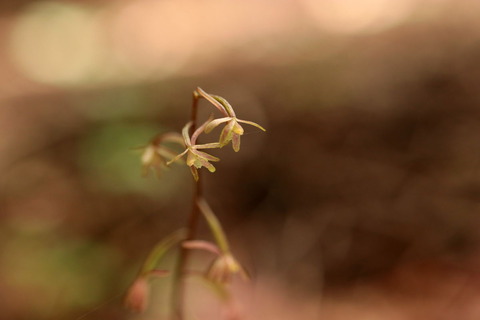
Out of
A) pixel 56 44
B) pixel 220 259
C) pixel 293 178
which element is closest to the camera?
pixel 220 259

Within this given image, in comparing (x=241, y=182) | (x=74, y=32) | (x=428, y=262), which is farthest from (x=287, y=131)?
(x=74, y=32)

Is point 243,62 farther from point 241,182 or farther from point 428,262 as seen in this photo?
point 428,262

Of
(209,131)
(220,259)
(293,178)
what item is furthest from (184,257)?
(293,178)

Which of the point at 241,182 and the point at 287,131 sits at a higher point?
the point at 287,131

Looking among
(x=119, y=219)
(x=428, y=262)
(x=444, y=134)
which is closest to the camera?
(x=428, y=262)

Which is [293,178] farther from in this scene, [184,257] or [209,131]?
[209,131]

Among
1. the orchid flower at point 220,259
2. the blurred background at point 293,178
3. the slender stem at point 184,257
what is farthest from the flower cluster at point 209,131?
the blurred background at point 293,178

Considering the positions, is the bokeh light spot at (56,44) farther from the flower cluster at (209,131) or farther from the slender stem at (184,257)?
the flower cluster at (209,131)

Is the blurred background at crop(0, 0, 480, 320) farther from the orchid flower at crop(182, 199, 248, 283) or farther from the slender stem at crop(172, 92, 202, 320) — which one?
the orchid flower at crop(182, 199, 248, 283)
